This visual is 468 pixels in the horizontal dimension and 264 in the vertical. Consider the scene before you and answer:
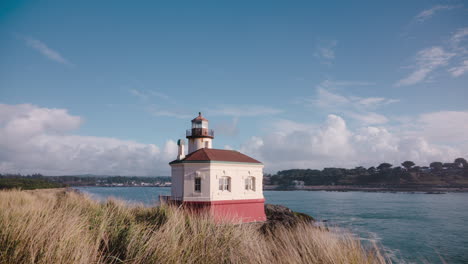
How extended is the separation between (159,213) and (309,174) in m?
153

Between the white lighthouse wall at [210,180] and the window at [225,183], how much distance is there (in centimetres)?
18

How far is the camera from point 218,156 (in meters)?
19.5

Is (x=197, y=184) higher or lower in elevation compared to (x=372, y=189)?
higher

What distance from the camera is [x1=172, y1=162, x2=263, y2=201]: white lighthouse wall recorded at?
60.1 ft

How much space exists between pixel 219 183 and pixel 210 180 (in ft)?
2.56

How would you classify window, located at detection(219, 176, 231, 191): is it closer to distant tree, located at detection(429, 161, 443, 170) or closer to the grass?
the grass

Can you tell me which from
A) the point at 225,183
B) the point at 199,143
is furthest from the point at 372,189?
the point at 225,183

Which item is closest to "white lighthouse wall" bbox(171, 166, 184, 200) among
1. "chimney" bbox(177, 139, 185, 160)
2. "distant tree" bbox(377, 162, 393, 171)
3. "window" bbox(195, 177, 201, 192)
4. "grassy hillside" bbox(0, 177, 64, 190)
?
"window" bbox(195, 177, 201, 192)

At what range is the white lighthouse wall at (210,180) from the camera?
60.1 ft

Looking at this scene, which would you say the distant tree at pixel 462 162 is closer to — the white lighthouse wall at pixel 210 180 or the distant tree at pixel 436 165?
the distant tree at pixel 436 165

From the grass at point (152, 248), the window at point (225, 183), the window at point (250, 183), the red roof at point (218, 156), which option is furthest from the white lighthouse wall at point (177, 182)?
the grass at point (152, 248)

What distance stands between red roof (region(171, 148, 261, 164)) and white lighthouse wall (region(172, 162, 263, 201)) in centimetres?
40

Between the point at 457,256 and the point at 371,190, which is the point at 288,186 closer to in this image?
the point at 371,190

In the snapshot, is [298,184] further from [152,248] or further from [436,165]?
[152,248]
